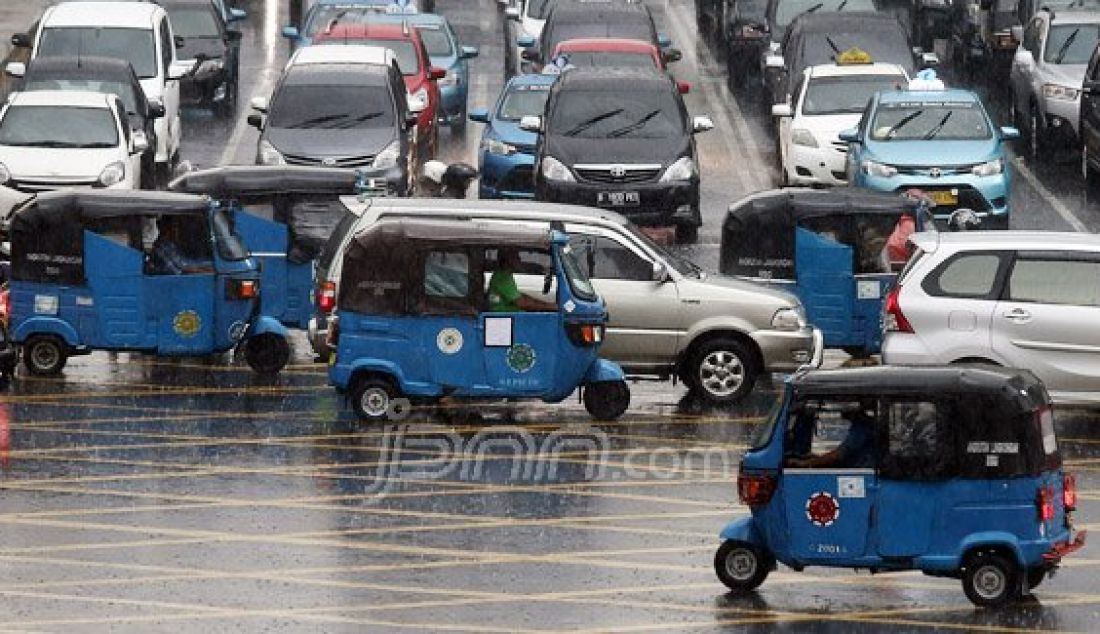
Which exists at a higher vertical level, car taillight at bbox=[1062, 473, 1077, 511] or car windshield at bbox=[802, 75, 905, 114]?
car taillight at bbox=[1062, 473, 1077, 511]

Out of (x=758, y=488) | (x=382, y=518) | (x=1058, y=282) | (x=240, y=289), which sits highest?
(x=758, y=488)

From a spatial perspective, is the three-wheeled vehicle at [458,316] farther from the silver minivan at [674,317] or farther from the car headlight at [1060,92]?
the car headlight at [1060,92]

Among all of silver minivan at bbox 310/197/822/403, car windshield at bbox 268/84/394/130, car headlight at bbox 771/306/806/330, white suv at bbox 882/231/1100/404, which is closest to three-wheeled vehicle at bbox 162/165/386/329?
silver minivan at bbox 310/197/822/403

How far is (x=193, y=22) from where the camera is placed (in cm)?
4100

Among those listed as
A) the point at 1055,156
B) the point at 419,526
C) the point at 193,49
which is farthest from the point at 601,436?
the point at 193,49

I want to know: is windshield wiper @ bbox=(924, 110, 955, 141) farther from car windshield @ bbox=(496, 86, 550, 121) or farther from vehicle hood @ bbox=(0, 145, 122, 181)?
vehicle hood @ bbox=(0, 145, 122, 181)

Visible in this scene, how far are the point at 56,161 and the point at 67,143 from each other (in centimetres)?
46

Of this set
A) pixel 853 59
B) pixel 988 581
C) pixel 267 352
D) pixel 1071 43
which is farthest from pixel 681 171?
pixel 988 581

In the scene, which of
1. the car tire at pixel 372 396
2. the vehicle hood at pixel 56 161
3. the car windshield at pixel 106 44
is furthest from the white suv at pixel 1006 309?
the car windshield at pixel 106 44

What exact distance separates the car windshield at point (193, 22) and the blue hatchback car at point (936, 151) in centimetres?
1040

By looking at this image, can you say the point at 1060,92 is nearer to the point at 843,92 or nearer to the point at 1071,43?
the point at 1071,43

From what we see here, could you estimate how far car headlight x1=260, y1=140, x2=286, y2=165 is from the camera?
1291 inches

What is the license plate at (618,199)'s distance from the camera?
32.2m

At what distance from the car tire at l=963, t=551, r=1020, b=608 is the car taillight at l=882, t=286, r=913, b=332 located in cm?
524
